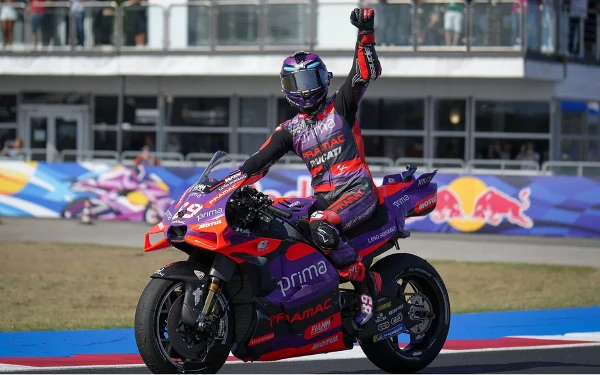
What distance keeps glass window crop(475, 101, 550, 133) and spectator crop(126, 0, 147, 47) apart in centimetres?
890

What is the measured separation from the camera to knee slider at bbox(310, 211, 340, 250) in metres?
7.65

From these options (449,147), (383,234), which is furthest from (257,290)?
(449,147)

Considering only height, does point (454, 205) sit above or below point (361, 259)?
below

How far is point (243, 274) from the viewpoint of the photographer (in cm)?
734

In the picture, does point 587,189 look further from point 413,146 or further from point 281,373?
point 281,373

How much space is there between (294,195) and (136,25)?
9.66 meters

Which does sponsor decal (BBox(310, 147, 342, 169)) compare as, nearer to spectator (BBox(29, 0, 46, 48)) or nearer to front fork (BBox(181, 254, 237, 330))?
front fork (BBox(181, 254, 237, 330))

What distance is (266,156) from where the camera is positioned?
7.90 metres

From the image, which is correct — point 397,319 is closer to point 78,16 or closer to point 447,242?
point 447,242

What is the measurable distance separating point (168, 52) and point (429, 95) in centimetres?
689

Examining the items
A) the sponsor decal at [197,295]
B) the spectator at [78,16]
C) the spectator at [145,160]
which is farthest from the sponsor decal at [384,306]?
A: the spectator at [78,16]

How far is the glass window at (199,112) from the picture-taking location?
32.4 metres

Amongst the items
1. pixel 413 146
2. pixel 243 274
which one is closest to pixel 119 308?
pixel 243 274

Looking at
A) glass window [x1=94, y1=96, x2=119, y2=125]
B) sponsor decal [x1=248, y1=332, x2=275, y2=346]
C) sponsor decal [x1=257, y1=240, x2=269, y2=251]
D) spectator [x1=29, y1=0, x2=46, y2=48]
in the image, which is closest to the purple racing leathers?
sponsor decal [x1=257, y1=240, x2=269, y2=251]
